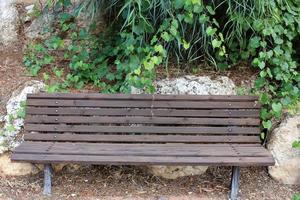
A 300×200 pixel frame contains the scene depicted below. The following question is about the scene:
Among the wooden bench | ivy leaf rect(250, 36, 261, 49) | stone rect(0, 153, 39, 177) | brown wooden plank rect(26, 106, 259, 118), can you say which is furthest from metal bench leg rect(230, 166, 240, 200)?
stone rect(0, 153, 39, 177)

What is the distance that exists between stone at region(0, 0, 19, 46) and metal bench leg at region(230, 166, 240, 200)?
10.1 feet

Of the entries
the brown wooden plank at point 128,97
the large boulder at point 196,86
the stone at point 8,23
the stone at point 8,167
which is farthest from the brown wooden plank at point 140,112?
the stone at point 8,23

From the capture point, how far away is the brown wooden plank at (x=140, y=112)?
355cm

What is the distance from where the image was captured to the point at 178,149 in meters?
3.34

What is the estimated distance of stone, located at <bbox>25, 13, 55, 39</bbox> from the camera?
4738 millimetres

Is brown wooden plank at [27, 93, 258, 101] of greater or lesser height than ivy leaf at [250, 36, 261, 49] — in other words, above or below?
below

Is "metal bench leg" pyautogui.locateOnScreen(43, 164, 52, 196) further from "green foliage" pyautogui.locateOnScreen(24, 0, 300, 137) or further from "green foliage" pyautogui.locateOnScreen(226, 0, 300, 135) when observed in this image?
"green foliage" pyautogui.locateOnScreen(226, 0, 300, 135)

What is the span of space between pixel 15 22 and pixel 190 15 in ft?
7.98

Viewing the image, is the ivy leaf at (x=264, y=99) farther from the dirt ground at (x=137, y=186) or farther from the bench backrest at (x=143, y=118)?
the dirt ground at (x=137, y=186)

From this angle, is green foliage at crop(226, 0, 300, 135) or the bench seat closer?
the bench seat

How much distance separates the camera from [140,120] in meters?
3.56

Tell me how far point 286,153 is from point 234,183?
610mm

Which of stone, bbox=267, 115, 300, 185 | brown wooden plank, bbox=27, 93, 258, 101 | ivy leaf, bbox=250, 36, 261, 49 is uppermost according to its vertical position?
ivy leaf, bbox=250, 36, 261, 49

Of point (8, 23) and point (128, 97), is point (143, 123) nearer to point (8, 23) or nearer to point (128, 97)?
point (128, 97)
